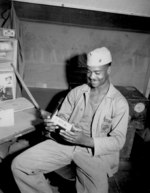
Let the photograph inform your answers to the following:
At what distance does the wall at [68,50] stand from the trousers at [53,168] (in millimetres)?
1684

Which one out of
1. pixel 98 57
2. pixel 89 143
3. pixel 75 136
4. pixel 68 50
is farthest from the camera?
pixel 68 50

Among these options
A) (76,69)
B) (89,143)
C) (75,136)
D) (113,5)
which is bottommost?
(89,143)

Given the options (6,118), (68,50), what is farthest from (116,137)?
(68,50)

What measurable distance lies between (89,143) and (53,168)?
47cm

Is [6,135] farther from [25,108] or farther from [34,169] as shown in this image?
[25,108]

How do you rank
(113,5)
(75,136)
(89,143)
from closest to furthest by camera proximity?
(75,136), (89,143), (113,5)

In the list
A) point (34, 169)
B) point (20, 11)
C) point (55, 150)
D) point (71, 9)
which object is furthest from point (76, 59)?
point (34, 169)

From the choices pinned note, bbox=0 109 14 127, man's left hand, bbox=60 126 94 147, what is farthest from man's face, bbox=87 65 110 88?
pinned note, bbox=0 109 14 127

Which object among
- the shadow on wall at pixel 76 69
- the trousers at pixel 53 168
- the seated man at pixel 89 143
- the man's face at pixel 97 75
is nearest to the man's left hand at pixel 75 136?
the seated man at pixel 89 143

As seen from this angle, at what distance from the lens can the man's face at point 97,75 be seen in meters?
2.02

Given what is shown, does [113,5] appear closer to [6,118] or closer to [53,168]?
[6,118]

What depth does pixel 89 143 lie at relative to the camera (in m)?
1.84

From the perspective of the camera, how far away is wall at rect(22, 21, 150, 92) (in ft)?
10.6

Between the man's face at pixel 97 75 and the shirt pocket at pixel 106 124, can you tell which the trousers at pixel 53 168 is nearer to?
the shirt pocket at pixel 106 124
